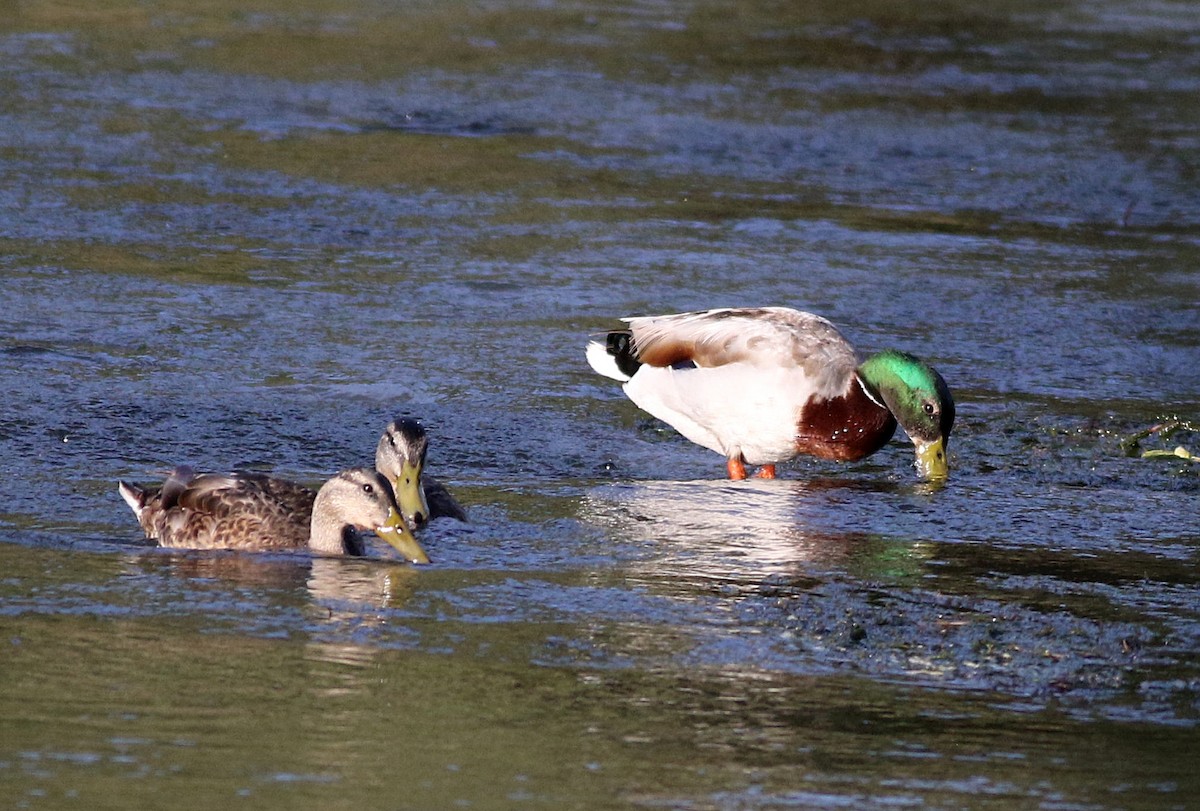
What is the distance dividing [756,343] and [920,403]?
0.71 metres

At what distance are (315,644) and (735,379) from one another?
113 inches

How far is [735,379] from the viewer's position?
7473 mm

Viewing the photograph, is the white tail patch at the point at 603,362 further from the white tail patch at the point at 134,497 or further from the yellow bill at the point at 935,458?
the white tail patch at the point at 134,497

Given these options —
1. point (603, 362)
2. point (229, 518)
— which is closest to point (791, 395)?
point (603, 362)

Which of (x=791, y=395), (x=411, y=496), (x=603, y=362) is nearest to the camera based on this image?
(x=411, y=496)

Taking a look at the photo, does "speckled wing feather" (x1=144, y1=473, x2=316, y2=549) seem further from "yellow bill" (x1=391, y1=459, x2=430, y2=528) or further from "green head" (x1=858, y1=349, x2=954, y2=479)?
"green head" (x1=858, y1=349, x2=954, y2=479)

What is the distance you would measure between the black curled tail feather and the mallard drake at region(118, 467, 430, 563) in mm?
2041

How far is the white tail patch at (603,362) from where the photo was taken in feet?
26.5

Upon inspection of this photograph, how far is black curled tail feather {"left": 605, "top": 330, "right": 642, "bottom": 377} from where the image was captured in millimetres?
7977

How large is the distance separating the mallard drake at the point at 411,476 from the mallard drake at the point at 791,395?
143 cm

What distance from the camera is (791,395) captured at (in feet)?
24.1

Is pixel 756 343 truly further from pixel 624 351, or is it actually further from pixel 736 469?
pixel 624 351

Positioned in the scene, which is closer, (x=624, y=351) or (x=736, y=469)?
(x=736, y=469)

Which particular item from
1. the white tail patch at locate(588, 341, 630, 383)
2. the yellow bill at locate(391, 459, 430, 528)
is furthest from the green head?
the yellow bill at locate(391, 459, 430, 528)
